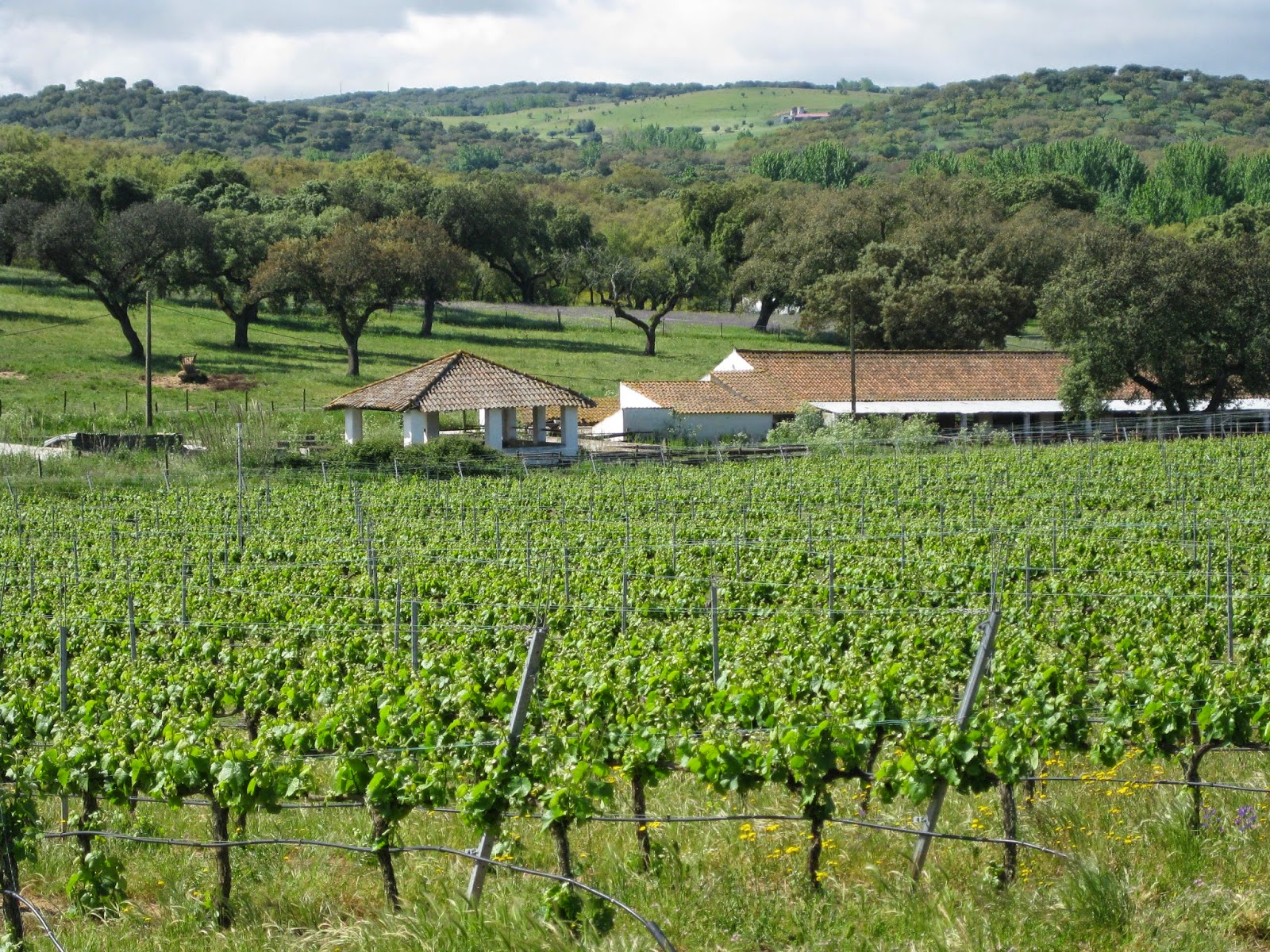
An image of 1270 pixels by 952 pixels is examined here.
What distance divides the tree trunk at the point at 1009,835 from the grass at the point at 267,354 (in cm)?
3407

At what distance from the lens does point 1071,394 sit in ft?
145

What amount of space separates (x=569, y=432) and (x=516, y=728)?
33.4m

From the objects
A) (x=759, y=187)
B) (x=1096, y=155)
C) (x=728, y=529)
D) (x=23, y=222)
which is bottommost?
(x=728, y=529)

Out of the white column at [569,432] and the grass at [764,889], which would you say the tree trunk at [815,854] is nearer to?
the grass at [764,889]

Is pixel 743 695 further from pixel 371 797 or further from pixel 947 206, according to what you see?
pixel 947 206

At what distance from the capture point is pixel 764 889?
6.48 meters

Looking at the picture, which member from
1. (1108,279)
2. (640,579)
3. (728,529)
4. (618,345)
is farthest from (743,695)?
(618,345)

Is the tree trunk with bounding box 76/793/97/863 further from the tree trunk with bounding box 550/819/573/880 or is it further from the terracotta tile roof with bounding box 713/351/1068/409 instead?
the terracotta tile roof with bounding box 713/351/1068/409

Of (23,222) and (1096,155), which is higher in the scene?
(1096,155)

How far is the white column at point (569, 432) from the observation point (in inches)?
1540

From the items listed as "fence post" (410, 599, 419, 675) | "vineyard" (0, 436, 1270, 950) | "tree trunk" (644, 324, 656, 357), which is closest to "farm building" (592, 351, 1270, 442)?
"tree trunk" (644, 324, 656, 357)

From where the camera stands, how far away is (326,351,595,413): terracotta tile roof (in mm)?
38188

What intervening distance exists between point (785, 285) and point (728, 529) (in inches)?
1918

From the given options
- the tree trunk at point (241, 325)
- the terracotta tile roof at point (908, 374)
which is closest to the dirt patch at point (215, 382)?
the tree trunk at point (241, 325)
